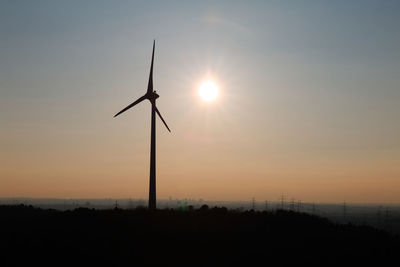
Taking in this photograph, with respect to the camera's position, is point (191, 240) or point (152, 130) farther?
point (152, 130)

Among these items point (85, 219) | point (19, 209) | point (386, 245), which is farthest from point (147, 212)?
point (19, 209)

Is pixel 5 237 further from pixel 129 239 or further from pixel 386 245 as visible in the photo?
pixel 386 245

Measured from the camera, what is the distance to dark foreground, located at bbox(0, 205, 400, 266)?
5884 centimetres

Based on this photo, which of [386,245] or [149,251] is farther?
[386,245]

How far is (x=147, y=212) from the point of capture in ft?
253

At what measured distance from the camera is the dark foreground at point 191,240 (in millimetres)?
58844

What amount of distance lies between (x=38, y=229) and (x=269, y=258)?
29.5 m

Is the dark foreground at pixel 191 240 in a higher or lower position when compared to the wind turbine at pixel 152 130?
lower

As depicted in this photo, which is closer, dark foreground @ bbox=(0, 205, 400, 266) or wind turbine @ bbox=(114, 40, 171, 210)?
dark foreground @ bbox=(0, 205, 400, 266)

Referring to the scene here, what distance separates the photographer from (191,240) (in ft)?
214

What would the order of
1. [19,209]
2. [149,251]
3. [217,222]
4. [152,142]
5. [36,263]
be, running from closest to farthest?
[36,263] → [149,251] → [217,222] → [152,142] → [19,209]

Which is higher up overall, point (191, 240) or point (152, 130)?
point (152, 130)

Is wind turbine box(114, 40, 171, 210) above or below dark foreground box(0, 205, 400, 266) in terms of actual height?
above

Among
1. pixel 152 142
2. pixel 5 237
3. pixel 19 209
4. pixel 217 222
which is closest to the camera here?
pixel 5 237
